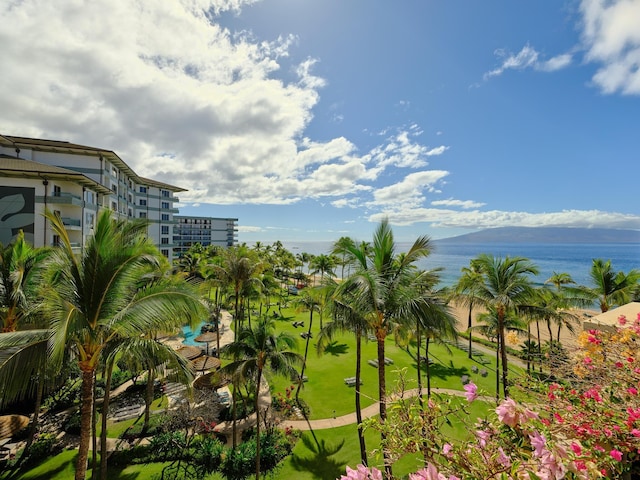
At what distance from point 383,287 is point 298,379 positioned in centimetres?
912

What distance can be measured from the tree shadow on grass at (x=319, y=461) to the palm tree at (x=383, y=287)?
5.54 meters

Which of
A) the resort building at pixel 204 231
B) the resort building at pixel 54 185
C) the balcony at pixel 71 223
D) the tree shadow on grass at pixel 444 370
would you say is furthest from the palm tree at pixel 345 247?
the resort building at pixel 204 231

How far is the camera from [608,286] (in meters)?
21.0

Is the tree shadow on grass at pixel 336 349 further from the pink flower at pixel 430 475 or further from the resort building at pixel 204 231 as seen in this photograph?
the resort building at pixel 204 231

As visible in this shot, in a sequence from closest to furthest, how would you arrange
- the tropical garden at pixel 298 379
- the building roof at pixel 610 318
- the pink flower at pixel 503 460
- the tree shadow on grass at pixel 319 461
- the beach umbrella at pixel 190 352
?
the pink flower at pixel 503 460 < the tropical garden at pixel 298 379 < the building roof at pixel 610 318 < the tree shadow on grass at pixel 319 461 < the beach umbrella at pixel 190 352

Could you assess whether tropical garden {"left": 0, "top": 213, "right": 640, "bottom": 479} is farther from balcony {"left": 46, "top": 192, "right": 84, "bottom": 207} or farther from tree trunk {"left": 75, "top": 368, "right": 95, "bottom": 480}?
balcony {"left": 46, "top": 192, "right": 84, "bottom": 207}

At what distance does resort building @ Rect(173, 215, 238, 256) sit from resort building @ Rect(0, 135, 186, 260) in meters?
46.3

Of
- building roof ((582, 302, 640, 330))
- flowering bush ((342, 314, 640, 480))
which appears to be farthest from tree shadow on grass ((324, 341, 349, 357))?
flowering bush ((342, 314, 640, 480))

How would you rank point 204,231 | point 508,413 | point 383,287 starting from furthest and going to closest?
point 204,231
point 383,287
point 508,413

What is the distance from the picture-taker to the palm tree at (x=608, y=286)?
66.7ft

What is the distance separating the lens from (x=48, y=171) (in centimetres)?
2683

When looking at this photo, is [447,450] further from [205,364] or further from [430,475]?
[205,364]

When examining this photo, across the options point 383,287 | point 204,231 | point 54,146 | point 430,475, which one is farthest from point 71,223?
point 204,231

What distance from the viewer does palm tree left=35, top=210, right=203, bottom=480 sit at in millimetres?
6824
